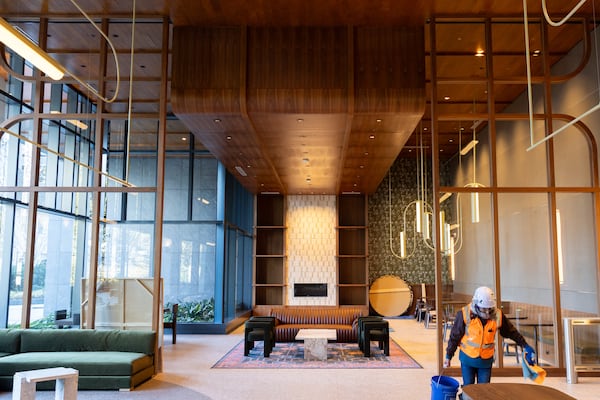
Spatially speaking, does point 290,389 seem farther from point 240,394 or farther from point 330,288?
point 330,288

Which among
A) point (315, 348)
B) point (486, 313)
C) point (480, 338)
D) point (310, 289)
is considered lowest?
point (315, 348)

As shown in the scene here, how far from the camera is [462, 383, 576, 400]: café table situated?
372 cm

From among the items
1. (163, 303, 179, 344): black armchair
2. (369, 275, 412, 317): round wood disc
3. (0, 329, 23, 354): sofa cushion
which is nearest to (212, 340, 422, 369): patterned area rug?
(163, 303, 179, 344): black armchair

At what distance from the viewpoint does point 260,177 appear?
12586mm

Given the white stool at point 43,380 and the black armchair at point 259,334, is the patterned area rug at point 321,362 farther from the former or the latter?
the white stool at point 43,380

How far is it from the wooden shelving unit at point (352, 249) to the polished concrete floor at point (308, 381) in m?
5.72

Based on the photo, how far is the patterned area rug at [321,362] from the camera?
8531 millimetres

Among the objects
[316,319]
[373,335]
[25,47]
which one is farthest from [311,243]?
[25,47]

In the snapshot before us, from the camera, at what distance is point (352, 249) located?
Result: 1562 centimetres

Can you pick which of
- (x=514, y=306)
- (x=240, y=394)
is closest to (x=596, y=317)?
(x=514, y=306)

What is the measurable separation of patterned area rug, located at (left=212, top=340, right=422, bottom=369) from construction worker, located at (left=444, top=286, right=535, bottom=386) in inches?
145

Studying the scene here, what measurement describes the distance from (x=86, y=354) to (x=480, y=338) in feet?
16.8

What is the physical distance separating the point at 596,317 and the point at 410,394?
10.0 feet

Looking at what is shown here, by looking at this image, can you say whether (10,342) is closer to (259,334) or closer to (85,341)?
(85,341)
